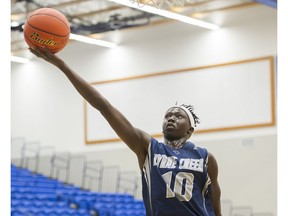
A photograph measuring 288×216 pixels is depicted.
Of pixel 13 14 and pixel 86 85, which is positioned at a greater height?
pixel 13 14

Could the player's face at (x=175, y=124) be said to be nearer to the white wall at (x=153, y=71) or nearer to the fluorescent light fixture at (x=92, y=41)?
the white wall at (x=153, y=71)

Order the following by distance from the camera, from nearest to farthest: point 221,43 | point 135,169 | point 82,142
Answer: point 221,43, point 135,169, point 82,142

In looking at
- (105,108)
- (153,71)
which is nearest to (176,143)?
(105,108)

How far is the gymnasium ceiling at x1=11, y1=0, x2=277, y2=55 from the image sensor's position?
15.1 m

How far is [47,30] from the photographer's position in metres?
4.04

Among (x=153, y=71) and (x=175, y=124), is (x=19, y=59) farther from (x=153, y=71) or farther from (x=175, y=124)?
(x=175, y=124)

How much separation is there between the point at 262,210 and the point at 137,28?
18.4 feet

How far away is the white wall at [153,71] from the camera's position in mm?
15031

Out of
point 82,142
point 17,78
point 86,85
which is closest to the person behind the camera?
point 86,85

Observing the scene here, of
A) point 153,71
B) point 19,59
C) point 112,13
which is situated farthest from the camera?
point 19,59

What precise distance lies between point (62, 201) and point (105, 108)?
1144 centimetres
